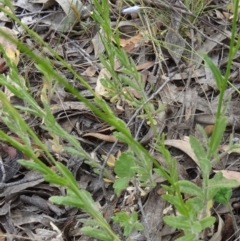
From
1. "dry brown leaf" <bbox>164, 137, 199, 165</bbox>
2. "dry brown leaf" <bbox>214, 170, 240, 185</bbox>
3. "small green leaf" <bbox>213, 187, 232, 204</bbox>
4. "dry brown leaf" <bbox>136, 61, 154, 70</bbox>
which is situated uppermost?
"dry brown leaf" <bbox>136, 61, 154, 70</bbox>

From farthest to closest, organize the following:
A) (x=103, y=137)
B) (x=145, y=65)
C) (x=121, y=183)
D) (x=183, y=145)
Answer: (x=145, y=65) < (x=103, y=137) < (x=183, y=145) < (x=121, y=183)

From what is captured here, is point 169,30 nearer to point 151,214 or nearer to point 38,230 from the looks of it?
point 151,214

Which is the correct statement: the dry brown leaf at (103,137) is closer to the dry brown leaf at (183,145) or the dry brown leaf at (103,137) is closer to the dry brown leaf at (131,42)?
the dry brown leaf at (183,145)

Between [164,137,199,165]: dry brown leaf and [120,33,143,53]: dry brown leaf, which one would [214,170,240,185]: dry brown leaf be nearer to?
[164,137,199,165]: dry brown leaf

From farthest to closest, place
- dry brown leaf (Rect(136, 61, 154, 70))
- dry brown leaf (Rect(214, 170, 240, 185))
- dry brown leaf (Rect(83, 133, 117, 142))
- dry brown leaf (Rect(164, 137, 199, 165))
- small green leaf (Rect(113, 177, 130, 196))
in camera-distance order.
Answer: dry brown leaf (Rect(136, 61, 154, 70)) → dry brown leaf (Rect(83, 133, 117, 142)) → dry brown leaf (Rect(164, 137, 199, 165)) → dry brown leaf (Rect(214, 170, 240, 185)) → small green leaf (Rect(113, 177, 130, 196))

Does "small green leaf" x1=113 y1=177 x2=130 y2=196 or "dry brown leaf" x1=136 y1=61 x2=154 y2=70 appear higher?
"small green leaf" x1=113 y1=177 x2=130 y2=196

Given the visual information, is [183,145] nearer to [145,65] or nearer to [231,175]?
[231,175]

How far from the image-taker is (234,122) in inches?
65.8

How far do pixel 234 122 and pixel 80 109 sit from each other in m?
0.57

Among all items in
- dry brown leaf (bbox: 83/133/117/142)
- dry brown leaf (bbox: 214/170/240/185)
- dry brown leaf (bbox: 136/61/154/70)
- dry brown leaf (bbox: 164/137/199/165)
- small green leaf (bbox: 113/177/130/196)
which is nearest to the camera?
small green leaf (bbox: 113/177/130/196)

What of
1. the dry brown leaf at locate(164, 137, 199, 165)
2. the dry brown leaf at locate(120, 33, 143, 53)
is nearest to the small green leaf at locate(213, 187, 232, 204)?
the dry brown leaf at locate(164, 137, 199, 165)

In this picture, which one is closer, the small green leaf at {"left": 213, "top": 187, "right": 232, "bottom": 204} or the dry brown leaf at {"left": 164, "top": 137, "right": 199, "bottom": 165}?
the small green leaf at {"left": 213, "top": 187, "right": 232, "bottom": 204}

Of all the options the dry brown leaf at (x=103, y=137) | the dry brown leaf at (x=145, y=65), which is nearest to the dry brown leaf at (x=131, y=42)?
the dry brown leaf at (x=145, y=65)

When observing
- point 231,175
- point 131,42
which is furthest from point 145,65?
point 231,175
